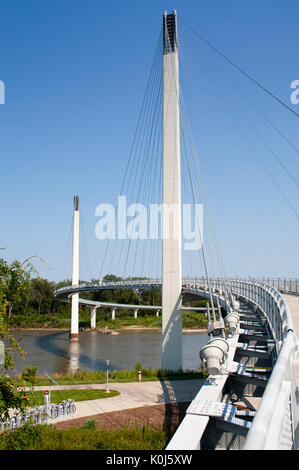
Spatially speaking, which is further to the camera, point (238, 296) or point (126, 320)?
point (126, 320)

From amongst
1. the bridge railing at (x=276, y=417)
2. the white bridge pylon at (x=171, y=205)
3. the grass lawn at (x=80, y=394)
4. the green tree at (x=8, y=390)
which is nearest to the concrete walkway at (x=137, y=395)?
the grass lawn at (x=80, y=394)

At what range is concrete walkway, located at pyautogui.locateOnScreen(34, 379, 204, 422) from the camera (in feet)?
44.3

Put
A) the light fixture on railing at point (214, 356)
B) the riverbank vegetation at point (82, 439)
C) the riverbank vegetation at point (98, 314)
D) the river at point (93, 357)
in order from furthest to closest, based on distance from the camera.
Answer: the riverbank vegetation at point (98, 314), the river at point (93, 357), the riverbank vegetation at point (82, 439), the light fixture on railing at point (214, 356)

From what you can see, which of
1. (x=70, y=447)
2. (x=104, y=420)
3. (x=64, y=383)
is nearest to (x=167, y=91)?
(x=64, y=383)

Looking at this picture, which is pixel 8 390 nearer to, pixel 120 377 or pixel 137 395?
pixel 137 395

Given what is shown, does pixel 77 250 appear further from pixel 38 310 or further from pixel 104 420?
pixel 104 420

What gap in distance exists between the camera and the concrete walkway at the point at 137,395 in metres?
13.5

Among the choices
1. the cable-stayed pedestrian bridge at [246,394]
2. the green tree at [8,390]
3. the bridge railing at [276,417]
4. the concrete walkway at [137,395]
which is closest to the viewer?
the bridge railing at [276,417]

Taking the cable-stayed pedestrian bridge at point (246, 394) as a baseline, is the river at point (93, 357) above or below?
below

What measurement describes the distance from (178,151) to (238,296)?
990cm

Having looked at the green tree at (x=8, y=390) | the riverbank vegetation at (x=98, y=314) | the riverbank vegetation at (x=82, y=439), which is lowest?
the riverbank vegetation at (x=98, y=314)

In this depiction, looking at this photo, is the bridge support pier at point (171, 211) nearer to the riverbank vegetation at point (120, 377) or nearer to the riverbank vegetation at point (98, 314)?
the riverbank vegetation at point (120, 377)
